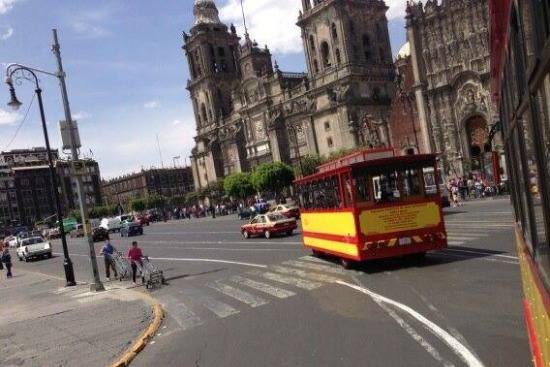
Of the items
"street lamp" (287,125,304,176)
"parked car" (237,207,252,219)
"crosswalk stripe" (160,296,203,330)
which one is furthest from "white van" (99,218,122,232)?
"crosswalk stripe" (160,296,203,330)

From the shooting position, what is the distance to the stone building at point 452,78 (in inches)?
1886

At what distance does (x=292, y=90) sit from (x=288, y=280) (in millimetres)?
62182

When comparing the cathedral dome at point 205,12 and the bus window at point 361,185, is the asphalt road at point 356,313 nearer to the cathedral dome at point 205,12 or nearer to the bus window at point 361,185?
the bus window at point 361,185

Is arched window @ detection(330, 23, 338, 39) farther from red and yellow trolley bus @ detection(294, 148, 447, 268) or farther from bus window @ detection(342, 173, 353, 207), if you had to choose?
bus window @ detection(342, 173, 353, 207)

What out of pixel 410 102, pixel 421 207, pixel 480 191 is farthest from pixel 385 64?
pixel 421 207

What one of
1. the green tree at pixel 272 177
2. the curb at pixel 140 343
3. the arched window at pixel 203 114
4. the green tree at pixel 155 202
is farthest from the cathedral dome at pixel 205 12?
the curb at pixel 140 343

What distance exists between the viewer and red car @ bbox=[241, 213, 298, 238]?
28.0m

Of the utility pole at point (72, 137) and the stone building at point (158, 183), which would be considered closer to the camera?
the utility pole at point (72, 137)

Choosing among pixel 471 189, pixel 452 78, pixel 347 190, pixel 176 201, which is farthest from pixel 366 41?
pixel 176 201

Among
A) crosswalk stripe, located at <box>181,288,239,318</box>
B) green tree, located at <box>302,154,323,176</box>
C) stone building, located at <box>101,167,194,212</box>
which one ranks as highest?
stone building, located at <box>101,167,194,212</box>

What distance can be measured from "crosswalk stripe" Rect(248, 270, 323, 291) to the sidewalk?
329 cm

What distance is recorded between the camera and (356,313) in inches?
382

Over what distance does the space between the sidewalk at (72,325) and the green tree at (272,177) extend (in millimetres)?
42991

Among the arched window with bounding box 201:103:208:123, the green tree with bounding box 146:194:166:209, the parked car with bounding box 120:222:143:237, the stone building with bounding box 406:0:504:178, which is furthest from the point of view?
the green tree with bounding box 146:194:166:209
